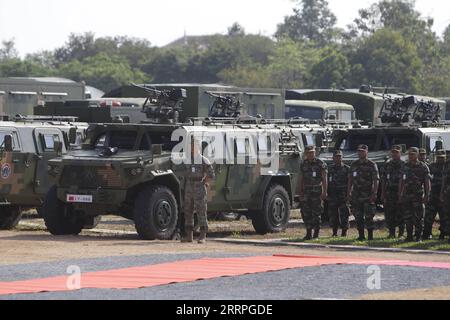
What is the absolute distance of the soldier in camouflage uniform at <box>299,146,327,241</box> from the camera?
23.6 m

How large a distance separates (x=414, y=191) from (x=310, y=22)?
119m

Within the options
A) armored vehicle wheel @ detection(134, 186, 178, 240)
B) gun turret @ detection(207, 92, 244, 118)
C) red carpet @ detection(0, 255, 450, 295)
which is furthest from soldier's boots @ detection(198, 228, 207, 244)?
gun turret @ detection(207, 92, 244, 118)

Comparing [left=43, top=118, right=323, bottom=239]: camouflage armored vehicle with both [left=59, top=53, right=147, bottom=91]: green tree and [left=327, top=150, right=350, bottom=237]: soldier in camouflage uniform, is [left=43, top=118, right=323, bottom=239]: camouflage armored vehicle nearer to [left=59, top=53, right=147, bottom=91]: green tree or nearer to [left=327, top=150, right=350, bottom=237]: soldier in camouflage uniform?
[left=327, top=150, right=350, bottom=237]: soldier in camouflage uniform

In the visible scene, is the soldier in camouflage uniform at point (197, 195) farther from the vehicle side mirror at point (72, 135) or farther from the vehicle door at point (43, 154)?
the vehicle door at point (43, 154)

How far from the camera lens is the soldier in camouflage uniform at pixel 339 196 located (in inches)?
962

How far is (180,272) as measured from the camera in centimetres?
1736

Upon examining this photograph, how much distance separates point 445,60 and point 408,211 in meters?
78.5

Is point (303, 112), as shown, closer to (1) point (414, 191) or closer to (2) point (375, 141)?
(2) point (375, 141)

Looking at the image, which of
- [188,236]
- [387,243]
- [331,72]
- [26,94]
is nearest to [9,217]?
[188,236]

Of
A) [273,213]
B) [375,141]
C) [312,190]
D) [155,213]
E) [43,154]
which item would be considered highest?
[375,141]

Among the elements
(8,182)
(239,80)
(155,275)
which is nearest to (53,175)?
(8,182)

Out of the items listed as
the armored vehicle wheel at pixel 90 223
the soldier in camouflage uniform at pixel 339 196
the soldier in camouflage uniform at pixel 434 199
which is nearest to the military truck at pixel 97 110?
the armored vehicle wheel at pixel 90 223

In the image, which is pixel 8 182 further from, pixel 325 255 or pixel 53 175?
pixel 325 255

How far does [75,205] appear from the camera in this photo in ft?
77.2
